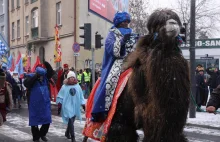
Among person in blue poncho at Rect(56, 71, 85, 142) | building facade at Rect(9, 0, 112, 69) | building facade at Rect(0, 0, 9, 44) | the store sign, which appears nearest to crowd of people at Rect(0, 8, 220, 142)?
person in blue poncho at Rect(56, 71, 85, 142)

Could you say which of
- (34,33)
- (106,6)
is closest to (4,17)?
(34,33)

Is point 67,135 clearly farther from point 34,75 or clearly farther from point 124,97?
point 124,97

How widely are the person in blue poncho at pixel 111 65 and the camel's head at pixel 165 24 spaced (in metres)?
0.74

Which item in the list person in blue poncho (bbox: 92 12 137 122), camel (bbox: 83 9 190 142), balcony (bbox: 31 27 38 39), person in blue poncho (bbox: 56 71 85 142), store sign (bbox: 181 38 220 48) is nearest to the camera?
camel (bbox: 83 9 190 142)

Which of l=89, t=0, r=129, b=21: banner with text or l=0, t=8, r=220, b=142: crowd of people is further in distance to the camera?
l=89, t=0, r=129, b=21: banner with text

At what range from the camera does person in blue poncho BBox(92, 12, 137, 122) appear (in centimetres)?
382

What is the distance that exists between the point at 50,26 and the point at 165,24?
1170 inches

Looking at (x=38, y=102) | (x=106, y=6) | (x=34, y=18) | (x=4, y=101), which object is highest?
(x=34, y=18)

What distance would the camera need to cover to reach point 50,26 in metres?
32.0

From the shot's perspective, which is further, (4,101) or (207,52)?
(207,52)

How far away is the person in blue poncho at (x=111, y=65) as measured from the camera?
382 cm

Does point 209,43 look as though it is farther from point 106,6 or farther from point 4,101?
point 4,101

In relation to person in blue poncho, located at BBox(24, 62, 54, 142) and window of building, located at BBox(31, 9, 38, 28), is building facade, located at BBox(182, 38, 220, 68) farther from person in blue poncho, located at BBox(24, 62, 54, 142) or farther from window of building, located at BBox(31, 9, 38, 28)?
Answer: person in blue poncho, located at BBox(24, 62, 54, 142)

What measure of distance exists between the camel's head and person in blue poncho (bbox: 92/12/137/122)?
74 cm
